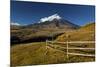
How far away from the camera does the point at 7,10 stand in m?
3.07

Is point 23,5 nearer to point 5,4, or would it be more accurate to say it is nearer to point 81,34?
point 5,4

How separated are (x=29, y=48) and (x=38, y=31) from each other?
29 cm

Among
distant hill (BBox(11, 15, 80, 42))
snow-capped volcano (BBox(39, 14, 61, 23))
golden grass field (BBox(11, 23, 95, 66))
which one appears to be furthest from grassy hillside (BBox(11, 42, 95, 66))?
snow-capped volcano (BBox(39, 14, 61, 23))

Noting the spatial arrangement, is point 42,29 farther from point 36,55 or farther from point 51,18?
point 36,55

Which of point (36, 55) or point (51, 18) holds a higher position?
point (51, 18)

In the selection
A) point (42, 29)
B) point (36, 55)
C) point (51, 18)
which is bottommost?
point (36, 55)

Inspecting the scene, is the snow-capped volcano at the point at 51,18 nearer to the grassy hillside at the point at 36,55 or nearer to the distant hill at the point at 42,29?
the distant hill at the point at 42,29

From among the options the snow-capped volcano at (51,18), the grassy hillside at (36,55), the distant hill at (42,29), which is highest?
the snow-capped volcano at (51,18)

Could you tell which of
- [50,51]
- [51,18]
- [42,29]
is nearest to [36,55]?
[50,51]

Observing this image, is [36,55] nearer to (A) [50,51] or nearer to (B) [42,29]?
(A) [50,51]

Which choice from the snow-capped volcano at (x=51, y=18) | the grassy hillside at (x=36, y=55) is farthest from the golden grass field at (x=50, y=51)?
the snow-capped volcano at (x=51, y=18)

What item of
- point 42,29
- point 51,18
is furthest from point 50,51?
point 51,18

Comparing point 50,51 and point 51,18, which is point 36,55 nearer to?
point 50,51

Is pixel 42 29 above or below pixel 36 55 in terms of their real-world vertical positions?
above
